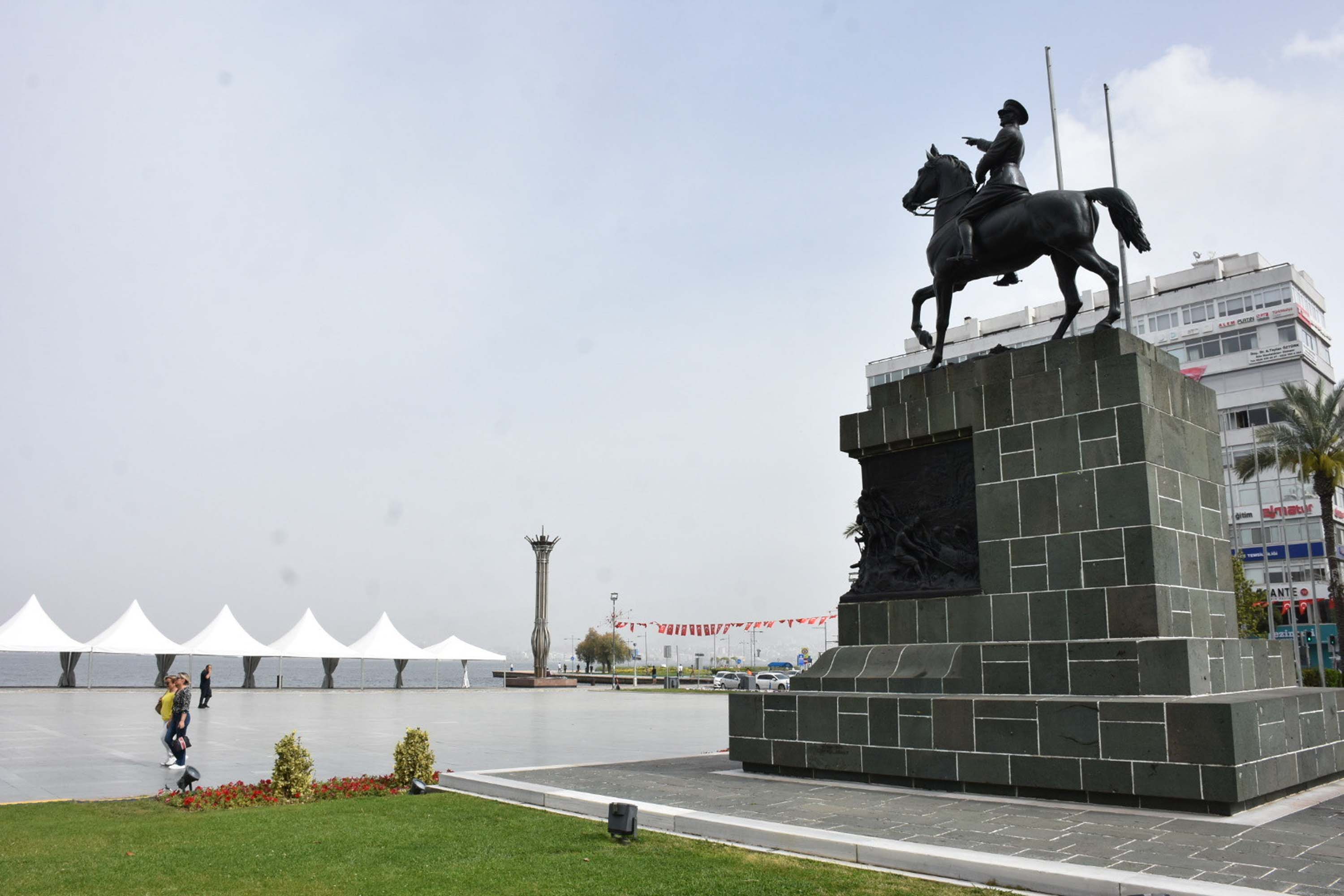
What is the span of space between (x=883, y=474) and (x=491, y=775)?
6.58m

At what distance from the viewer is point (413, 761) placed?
1262 centimetres

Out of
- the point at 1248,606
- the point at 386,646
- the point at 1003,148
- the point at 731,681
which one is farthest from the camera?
the point at 731,681

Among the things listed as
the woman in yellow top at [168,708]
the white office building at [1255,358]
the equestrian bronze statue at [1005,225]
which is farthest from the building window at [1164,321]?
the woman in yellow top at [168,708]

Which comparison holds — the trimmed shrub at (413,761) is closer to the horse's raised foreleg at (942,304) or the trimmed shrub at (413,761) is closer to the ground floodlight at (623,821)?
the ground floodlight at (623,821)

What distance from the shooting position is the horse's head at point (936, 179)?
14.1 meters

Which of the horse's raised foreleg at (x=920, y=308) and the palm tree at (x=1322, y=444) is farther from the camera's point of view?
the palm tree at (x=1322, y=444)

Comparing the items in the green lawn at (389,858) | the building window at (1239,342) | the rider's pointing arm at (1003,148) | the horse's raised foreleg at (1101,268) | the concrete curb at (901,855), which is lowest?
the green lawn at (389,858)

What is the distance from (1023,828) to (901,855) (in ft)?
6.17

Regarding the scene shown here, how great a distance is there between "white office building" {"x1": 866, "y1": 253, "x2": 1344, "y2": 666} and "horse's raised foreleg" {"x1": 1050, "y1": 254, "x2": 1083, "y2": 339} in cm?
3665

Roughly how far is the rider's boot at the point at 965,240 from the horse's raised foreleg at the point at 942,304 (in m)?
0.59

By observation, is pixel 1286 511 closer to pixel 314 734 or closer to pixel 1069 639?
pixel 1069 639

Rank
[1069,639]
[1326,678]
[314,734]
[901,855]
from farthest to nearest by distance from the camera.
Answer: [1326,678] < [314,734] < [1069,639] < [901,855]

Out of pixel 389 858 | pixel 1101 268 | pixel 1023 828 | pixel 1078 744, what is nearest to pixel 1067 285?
pixel 1101 268

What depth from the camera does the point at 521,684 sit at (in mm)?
55000
